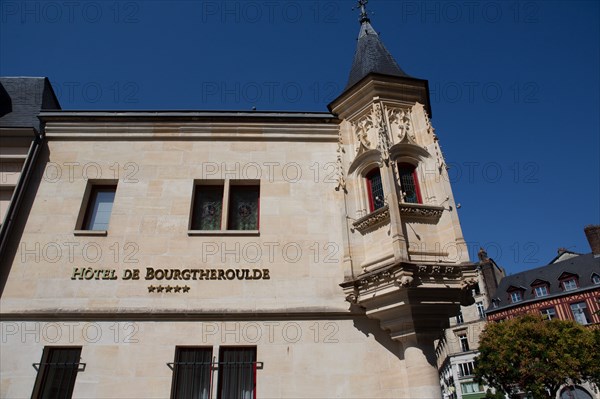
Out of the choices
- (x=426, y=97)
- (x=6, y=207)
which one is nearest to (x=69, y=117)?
(x=6, y=207)

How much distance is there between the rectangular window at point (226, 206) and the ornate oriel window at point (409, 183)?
4153 mm

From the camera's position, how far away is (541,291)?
52.6m

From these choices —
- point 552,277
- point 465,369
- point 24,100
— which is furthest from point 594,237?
point 24,100

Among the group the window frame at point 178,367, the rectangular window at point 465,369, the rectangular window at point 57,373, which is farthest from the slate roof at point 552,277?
the rectangular window at point 57,373

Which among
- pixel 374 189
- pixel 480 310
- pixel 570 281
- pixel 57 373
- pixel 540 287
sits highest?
pixel 540 287

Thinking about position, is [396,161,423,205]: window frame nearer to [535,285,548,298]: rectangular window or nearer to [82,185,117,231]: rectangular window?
[82,185,117,231]: rectangular window

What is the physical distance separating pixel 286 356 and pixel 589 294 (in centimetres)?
5425

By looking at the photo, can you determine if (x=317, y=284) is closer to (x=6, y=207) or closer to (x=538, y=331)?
(x=6, y=207)

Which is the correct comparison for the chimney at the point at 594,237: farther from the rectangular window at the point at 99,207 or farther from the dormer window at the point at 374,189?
the rectangular window at the point at 99,207

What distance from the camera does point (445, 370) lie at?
63.8 m

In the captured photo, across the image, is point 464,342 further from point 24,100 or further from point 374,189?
point 24,100

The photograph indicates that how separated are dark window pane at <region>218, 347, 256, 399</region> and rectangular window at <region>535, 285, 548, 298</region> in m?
56.9

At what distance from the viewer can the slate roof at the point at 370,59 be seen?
1145 centimetres

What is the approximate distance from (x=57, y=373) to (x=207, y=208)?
5296 mm
